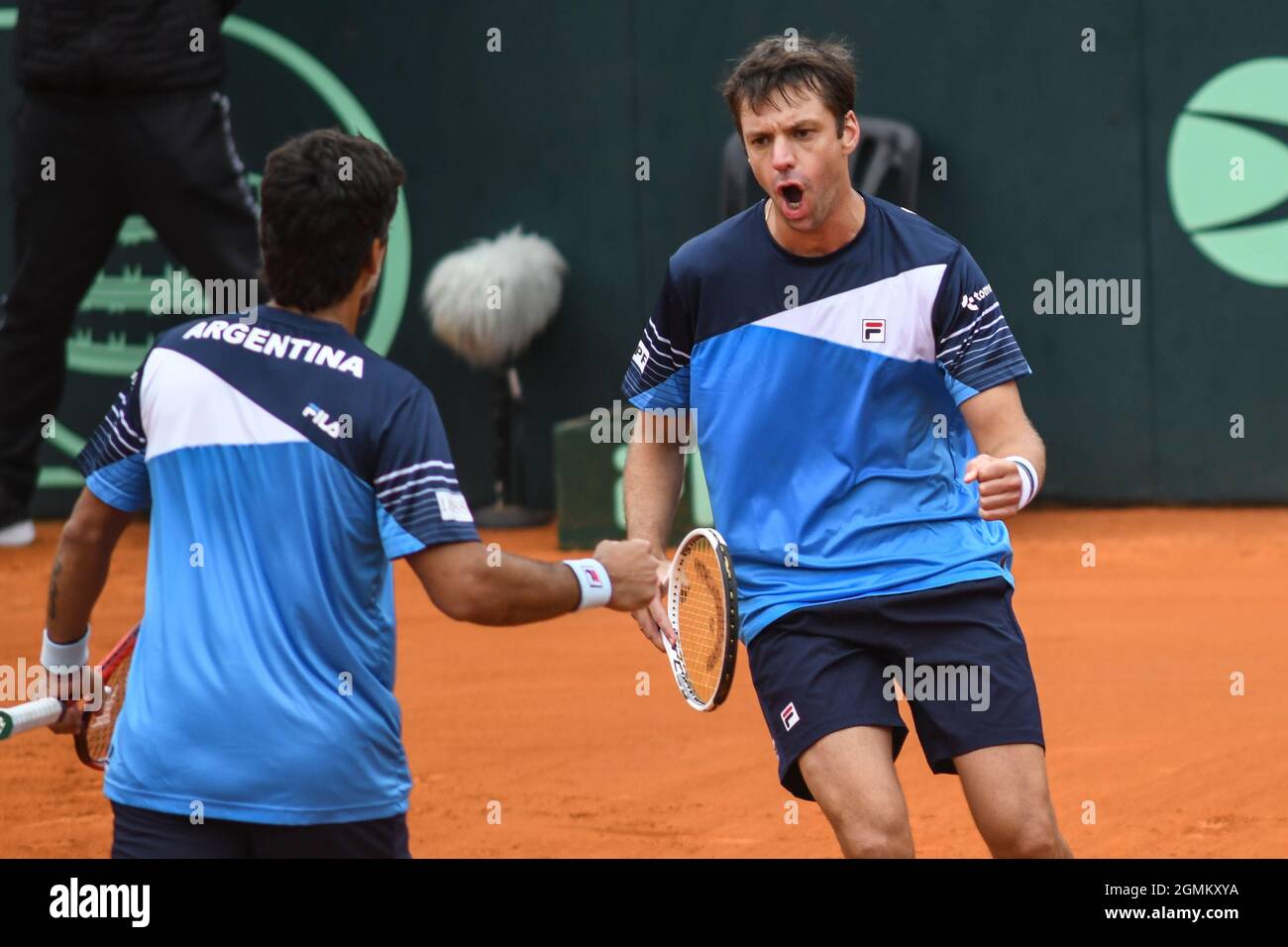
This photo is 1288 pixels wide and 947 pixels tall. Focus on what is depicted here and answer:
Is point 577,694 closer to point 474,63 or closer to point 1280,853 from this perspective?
point 1280,853

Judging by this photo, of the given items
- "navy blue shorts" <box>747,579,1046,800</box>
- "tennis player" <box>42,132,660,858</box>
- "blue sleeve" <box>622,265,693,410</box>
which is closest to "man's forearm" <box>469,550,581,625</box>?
"tennis player" <box>42,132,660,858</box>

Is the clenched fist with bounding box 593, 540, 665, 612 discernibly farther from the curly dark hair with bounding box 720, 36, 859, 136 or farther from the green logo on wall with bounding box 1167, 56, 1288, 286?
the green logo on wall with bounding box 1167, 56, 1288, 286

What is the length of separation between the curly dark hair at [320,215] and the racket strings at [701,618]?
1.09 metres

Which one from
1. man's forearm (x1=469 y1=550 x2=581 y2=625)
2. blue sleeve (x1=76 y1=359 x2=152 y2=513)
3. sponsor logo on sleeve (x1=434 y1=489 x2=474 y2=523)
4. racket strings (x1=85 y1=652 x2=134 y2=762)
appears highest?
blue sleeve (x1=76 y1=359 x2=152 y2=513)

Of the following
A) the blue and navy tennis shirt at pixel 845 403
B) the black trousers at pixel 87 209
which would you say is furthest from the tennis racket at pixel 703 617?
the black trousers at pixel 87 209

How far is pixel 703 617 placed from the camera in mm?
4219

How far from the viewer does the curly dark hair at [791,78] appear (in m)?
4.21

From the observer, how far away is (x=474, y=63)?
9992 millimetres

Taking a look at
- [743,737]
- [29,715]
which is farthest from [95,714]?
[743,737]

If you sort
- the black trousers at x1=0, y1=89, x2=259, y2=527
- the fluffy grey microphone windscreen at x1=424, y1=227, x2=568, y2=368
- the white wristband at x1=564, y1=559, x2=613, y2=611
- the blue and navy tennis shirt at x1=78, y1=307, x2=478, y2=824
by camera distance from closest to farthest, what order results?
the blue and navy tennis shirt at x1=78, y1=307, x2=478, y2=824 < the white wristband at x1=564, y1=559, x2=613, y2=611 < the black trousers at x1=0, y1=89, x2=259, y2=527 < the fluffy grey microphone windscreen at x1=424, y1=227, x2=568, y2=368

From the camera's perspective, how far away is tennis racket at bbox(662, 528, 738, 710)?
401 centimetres

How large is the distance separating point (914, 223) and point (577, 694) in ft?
10.1

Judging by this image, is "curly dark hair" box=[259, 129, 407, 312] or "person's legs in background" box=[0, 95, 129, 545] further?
"person's legs in background" box=[0, 95, 129, 545]

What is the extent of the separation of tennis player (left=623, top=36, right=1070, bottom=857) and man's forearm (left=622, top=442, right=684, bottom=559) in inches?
1.8
